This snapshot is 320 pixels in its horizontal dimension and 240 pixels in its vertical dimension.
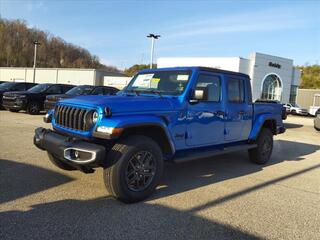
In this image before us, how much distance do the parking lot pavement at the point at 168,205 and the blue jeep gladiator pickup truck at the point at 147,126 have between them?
1.28ft

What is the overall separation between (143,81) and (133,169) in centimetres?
213

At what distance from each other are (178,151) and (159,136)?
22.3 inches

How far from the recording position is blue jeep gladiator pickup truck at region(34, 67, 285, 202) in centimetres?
491

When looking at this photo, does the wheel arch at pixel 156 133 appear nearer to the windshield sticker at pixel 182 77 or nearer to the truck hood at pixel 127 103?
the truck hood at pixel 127 103

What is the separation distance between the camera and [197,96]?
589cm

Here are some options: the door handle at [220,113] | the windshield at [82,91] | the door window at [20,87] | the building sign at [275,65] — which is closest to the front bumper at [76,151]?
the door handle at [220,113]

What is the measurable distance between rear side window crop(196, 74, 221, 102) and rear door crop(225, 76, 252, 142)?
325 mm

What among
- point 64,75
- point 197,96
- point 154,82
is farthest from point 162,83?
point 64,75

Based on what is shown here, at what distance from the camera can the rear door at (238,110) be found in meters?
7.06

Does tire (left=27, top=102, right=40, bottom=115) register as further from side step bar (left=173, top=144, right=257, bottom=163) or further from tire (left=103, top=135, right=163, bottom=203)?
tire (left=103, top=135, right=163, bottom=203)

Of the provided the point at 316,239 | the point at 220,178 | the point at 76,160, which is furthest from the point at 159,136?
the point at 316,239

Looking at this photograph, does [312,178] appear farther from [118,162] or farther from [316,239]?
[118,162]

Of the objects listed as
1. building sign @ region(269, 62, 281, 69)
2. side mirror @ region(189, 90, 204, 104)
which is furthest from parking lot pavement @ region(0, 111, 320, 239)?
building sign @ region(269, 62, 281, 69)

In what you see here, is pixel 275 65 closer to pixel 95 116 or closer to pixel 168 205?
pixel 168 205
